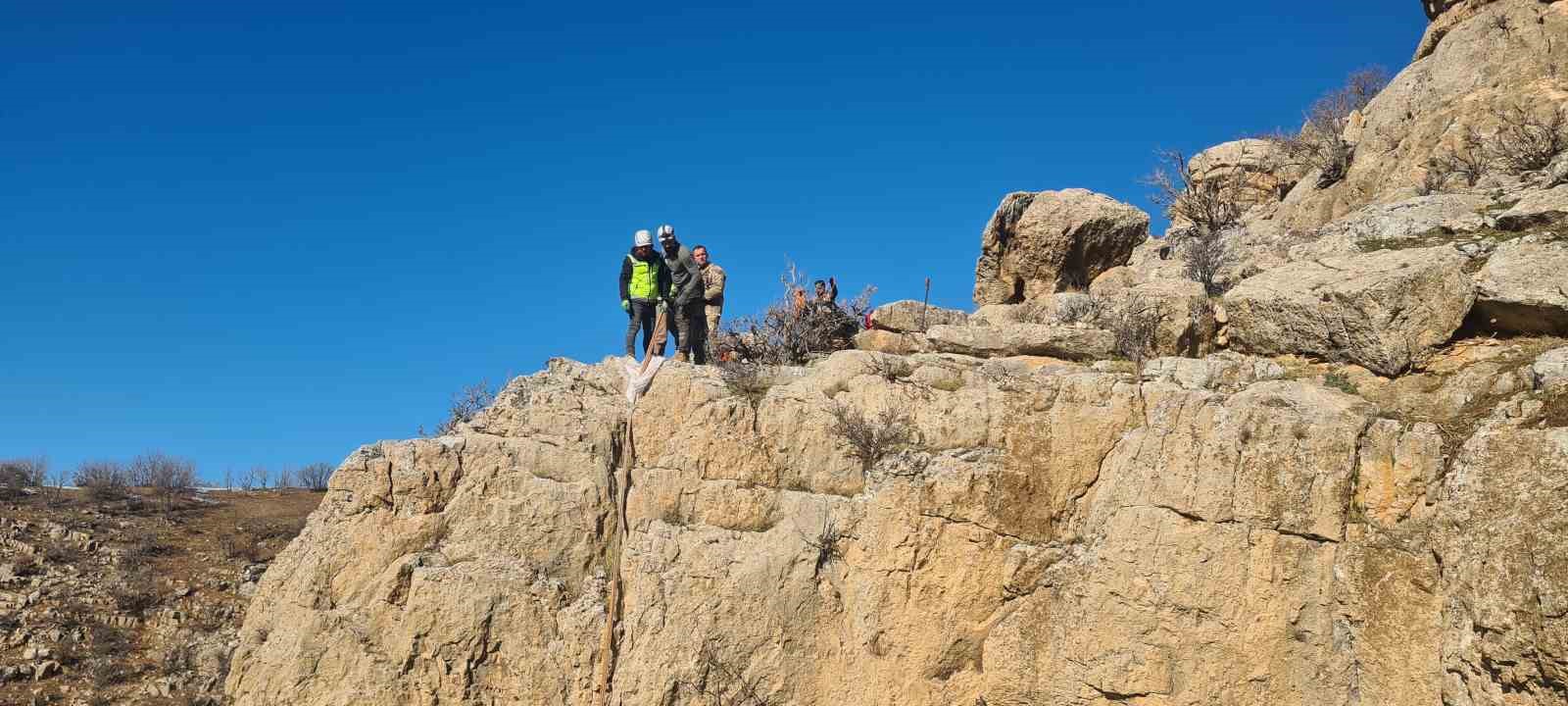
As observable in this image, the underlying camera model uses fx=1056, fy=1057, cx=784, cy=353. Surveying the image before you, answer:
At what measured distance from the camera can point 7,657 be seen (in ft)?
47.9

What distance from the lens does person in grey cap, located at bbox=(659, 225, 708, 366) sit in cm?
1329

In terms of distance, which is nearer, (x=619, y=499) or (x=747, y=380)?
(x=619, y=499)

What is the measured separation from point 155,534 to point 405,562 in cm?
1069

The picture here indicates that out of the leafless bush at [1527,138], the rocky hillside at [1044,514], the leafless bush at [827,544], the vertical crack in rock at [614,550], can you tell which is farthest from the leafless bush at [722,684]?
the leafless bush at [1527,138]

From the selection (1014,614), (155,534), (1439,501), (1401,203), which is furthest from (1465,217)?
(155,534)

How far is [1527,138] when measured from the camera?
1223 centimetres

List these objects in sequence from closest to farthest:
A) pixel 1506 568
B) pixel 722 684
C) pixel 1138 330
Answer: pixel 1506 568
pixel 722 684
pixel 1138 330

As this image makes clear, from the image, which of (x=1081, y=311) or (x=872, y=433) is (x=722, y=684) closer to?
(x=872, y=433)

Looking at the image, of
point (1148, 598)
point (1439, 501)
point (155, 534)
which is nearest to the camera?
point (1439, 501)

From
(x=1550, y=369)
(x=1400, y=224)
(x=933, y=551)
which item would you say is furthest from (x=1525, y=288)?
(x=933, y=551)

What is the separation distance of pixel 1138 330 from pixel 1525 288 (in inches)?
136

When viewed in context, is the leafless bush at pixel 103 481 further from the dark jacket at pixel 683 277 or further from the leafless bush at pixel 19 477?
the dark jacket at pixel 683 277

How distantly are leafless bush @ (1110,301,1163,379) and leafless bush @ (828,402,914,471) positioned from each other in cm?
263

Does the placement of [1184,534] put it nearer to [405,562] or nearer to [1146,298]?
[1146,298]
